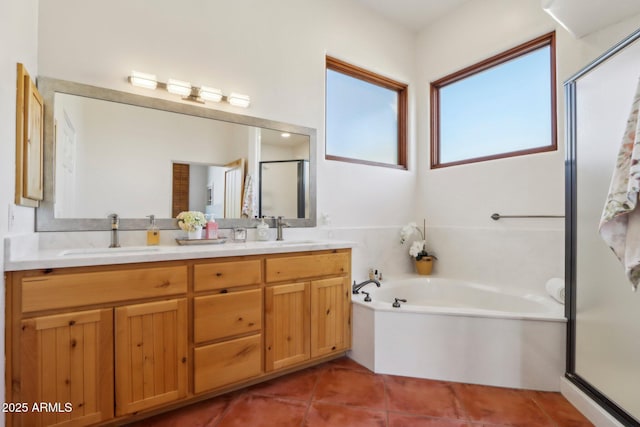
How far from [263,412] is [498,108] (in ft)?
9.93

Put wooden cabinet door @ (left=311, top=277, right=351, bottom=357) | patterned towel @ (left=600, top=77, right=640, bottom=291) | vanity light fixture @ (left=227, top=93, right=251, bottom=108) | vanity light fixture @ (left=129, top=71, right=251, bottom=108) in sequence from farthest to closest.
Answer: vanity light fixture @ (left=227, top=93, right=251, bottom=108) < wooden cabinet door @ (left=311, top=277, right=351, bottom=357) < vanity light fixture @ (left=129, top=71, right=251, bottom=108) < patterned towel @ (left=600, top=77, right=640, bottom=291)

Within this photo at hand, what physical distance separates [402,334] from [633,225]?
1.34 metres

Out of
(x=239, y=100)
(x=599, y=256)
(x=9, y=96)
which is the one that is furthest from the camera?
(x=239, y=100)

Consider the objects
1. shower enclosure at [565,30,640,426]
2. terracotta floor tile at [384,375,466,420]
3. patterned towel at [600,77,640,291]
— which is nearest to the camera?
patterned towel at [600,77,640,291]

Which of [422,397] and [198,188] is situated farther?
[198,188]

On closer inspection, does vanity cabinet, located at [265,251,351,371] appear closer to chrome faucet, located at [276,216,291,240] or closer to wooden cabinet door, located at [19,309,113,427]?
chrome faucet, located at [276,216,291,240]

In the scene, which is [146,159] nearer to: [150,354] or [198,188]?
[198,188]

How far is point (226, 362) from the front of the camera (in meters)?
1.66

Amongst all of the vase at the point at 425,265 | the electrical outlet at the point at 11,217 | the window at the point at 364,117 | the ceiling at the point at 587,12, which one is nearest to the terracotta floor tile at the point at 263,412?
the electrical outlet at the point at 11,217

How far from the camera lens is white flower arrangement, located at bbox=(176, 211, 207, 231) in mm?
1938

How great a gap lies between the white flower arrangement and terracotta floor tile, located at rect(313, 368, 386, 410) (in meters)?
1.29

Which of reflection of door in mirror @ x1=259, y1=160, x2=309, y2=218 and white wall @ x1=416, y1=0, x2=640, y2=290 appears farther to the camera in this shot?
reflection of door in mirror @ x1=259, y1=160, x2=309, y2=218

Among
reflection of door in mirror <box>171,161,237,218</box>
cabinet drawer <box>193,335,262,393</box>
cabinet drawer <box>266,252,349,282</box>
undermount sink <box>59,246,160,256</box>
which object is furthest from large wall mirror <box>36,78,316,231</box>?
cabinet drawer <box>193,335,262,393</box>

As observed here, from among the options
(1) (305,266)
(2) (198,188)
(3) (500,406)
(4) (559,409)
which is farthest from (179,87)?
(4) (559,409)
